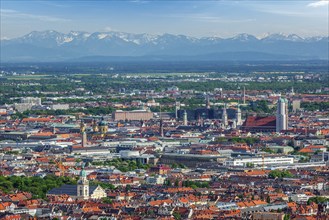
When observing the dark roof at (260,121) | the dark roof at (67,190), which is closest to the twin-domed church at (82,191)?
the dark roof at (67,190)

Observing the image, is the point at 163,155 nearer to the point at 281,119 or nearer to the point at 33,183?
the point at 33,183

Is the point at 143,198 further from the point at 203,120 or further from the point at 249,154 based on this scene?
the point at 203,120

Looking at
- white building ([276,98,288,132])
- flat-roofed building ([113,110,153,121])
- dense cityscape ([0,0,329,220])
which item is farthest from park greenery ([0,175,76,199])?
flat-roofed building ([113,110,153,121])

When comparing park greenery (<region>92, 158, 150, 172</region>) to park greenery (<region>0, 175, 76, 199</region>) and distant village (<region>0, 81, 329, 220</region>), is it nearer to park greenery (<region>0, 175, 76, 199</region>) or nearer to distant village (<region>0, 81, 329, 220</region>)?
distant village (<region>0, 81, 329, 220</region>)

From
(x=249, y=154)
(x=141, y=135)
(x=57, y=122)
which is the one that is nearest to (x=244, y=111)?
(x=57, y=122)

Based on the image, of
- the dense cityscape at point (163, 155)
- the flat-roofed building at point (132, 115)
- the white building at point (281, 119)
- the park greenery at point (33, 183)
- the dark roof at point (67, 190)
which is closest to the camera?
the dense cityscape at point (163, 155)

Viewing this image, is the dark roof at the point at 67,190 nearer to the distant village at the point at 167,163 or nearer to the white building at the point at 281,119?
the distant village at the point at 167,163

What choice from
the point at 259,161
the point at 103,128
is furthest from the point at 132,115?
the point at 259,161
